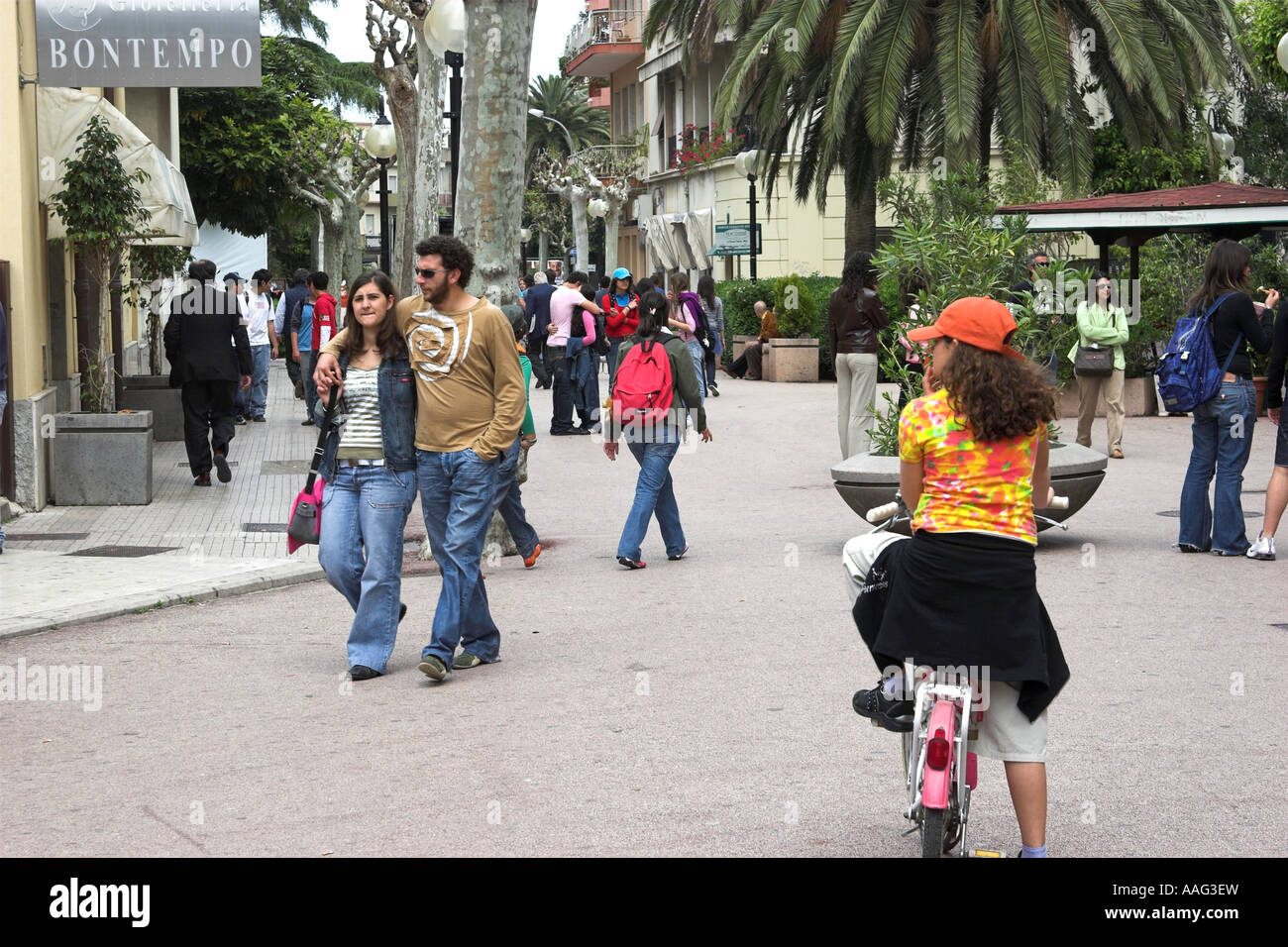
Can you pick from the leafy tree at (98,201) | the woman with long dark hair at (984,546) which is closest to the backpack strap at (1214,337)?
the woman with long dark hair at (984,546)

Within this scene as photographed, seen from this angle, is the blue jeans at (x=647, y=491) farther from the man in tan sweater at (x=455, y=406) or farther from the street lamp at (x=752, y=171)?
the street lamp at (x=752, y=171)

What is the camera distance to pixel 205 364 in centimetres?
1503

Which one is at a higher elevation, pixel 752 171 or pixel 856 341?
pixel 752 171

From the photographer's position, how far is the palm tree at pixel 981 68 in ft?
77.2

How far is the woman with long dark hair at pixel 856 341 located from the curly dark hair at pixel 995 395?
981 cm

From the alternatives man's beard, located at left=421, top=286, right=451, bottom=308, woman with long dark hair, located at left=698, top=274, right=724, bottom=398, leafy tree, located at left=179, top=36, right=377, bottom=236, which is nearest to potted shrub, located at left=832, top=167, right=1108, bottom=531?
man's beard, located at left=421, top=286, right=451, bottom=308

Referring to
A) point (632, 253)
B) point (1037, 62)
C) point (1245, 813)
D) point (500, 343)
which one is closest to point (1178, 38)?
point (1037, 62)

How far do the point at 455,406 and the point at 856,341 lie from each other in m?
7.71

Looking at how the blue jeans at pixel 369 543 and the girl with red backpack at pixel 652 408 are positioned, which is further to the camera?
the girl with red backpack at pixel 652 408

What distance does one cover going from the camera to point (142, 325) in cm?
2908

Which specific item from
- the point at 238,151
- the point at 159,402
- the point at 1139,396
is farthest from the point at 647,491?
the point at 238,151

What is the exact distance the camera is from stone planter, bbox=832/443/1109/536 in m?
10.5

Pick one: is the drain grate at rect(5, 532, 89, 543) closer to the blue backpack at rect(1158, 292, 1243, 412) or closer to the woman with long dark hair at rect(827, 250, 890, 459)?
the woman with long dark hair at rect(827, 250, 890, 459)

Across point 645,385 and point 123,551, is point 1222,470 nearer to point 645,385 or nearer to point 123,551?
point 645,385
